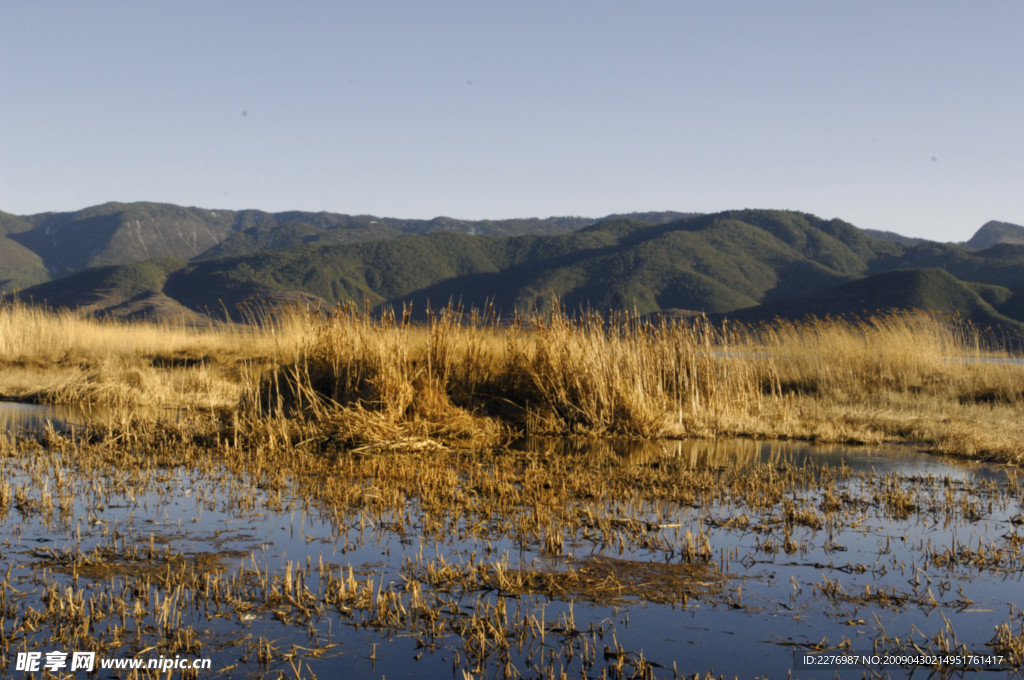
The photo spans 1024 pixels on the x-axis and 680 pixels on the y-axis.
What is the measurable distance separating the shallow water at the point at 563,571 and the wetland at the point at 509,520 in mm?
23

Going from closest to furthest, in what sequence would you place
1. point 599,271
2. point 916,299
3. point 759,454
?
point 759,454, point 916,299, point 599,271

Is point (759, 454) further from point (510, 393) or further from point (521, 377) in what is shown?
point (510, 393)

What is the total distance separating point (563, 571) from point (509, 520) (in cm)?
131

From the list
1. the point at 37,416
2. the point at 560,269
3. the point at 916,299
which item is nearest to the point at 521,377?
the point at 37,416

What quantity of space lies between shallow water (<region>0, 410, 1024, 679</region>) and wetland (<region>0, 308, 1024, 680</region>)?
0.02m

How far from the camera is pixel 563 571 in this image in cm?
538

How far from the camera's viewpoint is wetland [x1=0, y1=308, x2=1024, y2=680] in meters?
4.30

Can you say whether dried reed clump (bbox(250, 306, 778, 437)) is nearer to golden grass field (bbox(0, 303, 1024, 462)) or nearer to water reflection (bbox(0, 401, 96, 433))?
golden grass field (bbox(0, 303, 1024, 462))

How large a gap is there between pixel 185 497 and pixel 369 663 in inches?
152

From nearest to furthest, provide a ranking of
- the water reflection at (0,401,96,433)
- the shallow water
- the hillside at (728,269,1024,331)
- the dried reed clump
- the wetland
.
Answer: the shallow water < the wetland < the dried reed clump < the water reflection at (0,401,96,433) < the hillside at (728,269,1024,331)

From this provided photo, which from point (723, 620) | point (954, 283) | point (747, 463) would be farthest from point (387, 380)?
point (954, 283)

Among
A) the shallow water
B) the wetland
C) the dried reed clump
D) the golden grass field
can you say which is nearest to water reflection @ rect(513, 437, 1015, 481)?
the wetland

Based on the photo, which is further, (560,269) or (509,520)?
(560,269)

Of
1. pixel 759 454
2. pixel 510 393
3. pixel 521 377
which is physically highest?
pixel 521 377
